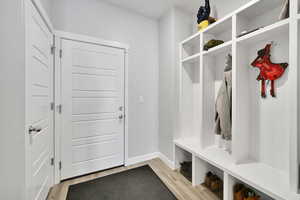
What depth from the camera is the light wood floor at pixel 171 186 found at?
1588 millimetres

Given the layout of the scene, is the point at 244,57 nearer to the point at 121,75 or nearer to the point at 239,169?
the point at 239,169

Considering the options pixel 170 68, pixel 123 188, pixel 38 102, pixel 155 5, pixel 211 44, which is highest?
pixel 155 5

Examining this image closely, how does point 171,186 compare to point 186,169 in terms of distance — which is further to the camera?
point 186,169

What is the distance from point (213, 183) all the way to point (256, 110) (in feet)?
3.42

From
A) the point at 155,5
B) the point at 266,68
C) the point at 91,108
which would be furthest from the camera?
the point at 155,5

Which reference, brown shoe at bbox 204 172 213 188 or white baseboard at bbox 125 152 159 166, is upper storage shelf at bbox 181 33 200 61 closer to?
brown shoe at bbox 204 172 213 188

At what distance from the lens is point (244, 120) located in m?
1.40

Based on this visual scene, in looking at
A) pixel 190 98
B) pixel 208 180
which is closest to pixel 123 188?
pixel 208 180

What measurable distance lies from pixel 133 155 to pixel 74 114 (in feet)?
4.07

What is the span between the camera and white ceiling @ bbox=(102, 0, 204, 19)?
2080 mm

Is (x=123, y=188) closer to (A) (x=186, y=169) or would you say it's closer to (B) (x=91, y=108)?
(A) (x=186, y=169)

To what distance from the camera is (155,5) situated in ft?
7.14

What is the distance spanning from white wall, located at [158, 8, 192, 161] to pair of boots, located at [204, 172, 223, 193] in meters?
0.64
